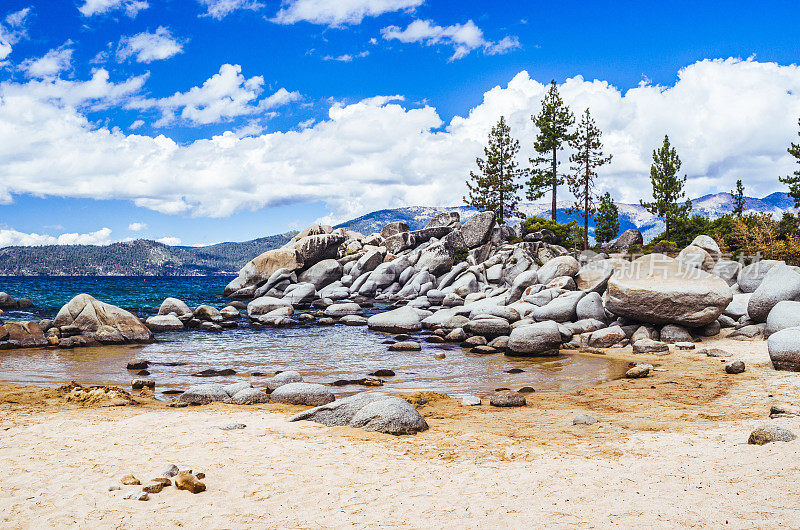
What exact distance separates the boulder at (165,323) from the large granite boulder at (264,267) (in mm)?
21339

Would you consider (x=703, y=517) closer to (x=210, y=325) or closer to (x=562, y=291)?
(x=562, y=291)

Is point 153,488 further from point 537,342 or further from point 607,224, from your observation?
point 607,224

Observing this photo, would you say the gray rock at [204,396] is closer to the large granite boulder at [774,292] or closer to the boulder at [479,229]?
the large granite boulder at [774,292]

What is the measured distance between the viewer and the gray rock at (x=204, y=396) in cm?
1100

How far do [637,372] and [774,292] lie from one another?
811 centimetres

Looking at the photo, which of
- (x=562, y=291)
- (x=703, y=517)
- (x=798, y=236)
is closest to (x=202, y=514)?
(x=703, y=517)

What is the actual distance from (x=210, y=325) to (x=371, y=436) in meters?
20.2

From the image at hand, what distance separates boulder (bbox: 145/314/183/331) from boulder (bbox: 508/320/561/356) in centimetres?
1790

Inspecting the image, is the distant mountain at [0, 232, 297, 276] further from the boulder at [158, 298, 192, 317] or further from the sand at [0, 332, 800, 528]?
the sand at [0, 332, 800, 528]

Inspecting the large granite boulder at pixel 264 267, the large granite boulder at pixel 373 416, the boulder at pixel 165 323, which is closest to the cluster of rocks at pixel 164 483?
the large granite boulder at pixel 373 416

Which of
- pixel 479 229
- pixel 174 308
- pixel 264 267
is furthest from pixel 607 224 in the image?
pixel 174 308

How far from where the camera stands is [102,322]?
21.3 meters

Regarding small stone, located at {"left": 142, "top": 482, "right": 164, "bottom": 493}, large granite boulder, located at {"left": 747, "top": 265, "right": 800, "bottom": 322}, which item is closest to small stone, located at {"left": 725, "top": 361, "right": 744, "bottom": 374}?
A: large granite boulder, located at {"left": 747, "top": 265, "right": 800, "bottom": 322}

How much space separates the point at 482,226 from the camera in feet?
155
